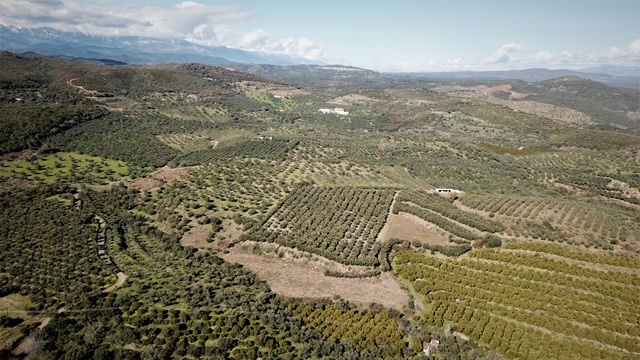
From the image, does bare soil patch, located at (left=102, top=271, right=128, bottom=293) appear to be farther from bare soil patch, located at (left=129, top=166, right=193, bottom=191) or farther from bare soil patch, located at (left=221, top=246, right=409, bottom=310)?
bare soil patch, located at (left=129, top=166, right=193, bottom=191)

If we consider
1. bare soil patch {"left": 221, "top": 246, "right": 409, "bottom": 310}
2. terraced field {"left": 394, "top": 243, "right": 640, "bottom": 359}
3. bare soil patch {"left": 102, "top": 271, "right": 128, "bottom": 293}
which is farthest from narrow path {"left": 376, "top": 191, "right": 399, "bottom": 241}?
bare soil patch {"left": 102, "top": 271, "right": 128, "bottom": 293}

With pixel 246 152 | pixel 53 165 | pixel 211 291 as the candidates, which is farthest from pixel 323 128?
pixel 211 291

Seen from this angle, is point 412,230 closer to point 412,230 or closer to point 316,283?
point 412,230

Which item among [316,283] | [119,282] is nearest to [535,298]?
[316,283]

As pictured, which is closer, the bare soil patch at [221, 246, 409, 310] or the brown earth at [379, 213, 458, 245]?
the bare soil patch at [221, 246, 409, 310]

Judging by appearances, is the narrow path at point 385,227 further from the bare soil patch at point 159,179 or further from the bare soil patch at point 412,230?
the bare soil patch at point 159,179
